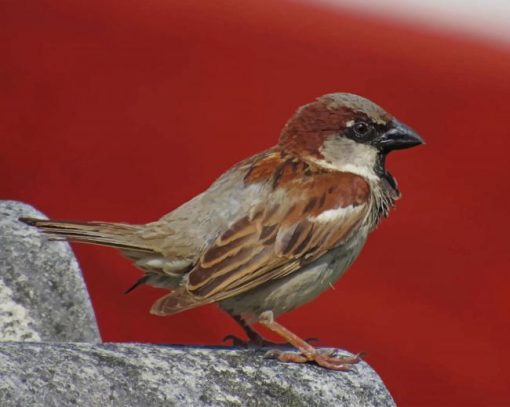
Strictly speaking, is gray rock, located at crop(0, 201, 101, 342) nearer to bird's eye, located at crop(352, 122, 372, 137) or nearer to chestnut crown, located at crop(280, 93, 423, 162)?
chestnut crown, located at crop(280, 93, 423, 162)

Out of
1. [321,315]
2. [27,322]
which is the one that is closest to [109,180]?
[321,315]

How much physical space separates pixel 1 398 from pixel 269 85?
2.61 m

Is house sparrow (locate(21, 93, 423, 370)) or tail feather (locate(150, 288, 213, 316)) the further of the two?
house sparrow (locate(21, 93, 423, 370))

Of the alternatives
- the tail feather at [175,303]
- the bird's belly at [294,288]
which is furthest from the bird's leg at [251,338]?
the tail feather at [175,303]

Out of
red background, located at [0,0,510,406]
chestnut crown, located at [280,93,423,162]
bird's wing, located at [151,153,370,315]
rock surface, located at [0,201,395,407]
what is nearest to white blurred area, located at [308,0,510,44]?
red background, located at [0,0,510,406]

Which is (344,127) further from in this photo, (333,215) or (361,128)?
(333,215)

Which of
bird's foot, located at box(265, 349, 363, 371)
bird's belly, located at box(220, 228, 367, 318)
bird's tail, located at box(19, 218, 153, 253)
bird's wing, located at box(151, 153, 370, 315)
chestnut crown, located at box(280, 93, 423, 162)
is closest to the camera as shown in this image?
bird's foot, located at box(265, 349, 363, 371)

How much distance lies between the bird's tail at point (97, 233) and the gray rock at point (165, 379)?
54 centimetres

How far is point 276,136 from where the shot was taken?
4.70 meters

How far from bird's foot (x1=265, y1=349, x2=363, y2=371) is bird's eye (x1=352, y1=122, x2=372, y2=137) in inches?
25.7

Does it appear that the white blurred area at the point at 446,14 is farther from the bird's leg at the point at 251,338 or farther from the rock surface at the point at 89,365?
the rock surface at the point at 89,365

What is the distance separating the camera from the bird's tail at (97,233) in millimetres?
3316

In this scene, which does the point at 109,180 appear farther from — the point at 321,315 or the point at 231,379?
the point at 231,379

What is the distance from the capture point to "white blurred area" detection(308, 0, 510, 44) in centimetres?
485
